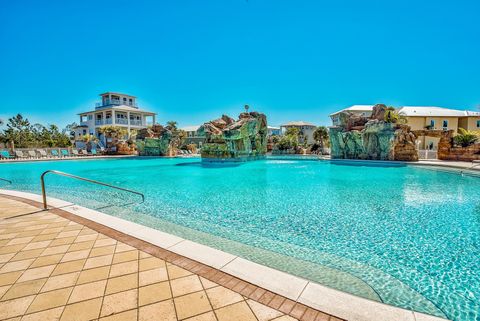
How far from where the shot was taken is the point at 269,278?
2.32 m

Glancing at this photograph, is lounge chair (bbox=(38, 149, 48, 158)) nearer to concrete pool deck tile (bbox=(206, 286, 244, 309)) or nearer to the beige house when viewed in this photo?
concrete pool deck tile (bbox=(206, 286, 244, 309))

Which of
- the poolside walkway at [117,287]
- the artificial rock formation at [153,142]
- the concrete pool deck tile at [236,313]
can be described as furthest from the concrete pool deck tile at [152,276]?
the artificial rock formation at [153,142]

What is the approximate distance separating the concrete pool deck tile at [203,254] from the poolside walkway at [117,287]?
99 mm

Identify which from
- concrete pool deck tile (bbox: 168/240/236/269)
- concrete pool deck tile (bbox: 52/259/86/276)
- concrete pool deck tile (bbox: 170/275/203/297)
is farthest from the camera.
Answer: concrete pool deck tile (bbox: 168/240/236/269)

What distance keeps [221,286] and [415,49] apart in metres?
21.0

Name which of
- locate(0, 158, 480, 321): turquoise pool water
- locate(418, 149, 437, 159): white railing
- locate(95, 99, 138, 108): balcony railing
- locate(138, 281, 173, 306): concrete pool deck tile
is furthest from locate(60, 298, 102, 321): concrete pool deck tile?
locate(95, 99, 138, 108): balcony railing

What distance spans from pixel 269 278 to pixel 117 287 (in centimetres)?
154

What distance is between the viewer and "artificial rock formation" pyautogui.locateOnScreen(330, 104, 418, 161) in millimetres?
19203

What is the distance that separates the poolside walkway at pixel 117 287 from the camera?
1.82 m

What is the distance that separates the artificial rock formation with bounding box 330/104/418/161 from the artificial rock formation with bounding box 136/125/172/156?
20457mm

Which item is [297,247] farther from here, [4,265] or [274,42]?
[274,42]

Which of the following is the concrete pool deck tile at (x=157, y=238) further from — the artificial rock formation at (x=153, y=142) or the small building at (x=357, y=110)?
the small building at (x=357, y=110)

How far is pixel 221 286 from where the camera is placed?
220 cm

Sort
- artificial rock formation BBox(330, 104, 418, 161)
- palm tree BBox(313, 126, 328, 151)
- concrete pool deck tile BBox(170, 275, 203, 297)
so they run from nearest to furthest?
concrete pool deck tile BBox(170, 275, 203, 297)
artificial rock formation BBox(330, 104, 418, 161)
palm tree BBox(313, 126, 328, 151)
